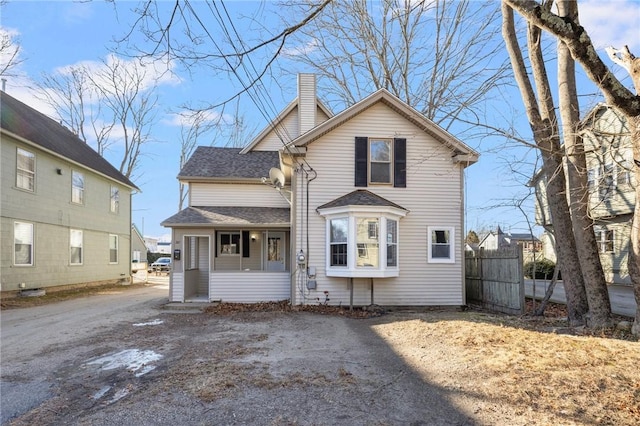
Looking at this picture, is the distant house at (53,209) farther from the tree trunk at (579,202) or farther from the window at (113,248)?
the tree trunk at (579,202)

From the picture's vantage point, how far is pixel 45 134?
17.1 metres

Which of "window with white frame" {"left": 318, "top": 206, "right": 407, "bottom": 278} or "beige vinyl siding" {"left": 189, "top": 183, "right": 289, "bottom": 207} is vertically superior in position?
"beige vinyl siding" {"left": 189, "top": 183, "right": 289, "bottom": 207}

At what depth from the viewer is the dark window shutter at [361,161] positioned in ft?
39.3

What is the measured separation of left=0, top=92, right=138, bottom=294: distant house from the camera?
1399cm

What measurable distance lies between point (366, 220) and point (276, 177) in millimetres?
3428

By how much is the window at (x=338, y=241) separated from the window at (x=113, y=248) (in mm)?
14793

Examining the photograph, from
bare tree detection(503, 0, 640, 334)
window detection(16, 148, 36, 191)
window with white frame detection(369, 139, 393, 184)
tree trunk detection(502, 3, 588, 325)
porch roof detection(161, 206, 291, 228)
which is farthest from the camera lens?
window detection(16, 148, 36, 191)

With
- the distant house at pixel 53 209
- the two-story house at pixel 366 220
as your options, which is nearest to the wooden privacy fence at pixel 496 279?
the two-story house at pixel 366 220

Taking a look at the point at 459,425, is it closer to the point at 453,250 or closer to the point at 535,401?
the point at 535,401

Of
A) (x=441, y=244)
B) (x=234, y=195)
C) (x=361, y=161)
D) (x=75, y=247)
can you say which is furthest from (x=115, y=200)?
(x=441, y=244)

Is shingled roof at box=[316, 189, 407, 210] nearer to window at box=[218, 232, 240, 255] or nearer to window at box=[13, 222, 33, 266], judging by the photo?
window at box=[218, 232, 240, 255]

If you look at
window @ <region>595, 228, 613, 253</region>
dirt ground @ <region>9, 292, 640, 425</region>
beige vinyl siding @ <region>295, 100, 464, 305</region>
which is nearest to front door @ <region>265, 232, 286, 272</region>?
beige vinyl siding @ <region>295, 100, 464, 305</region>

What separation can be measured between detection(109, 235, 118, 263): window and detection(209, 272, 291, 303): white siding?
1152 centimetres

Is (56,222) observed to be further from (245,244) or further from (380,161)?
(380,161)
